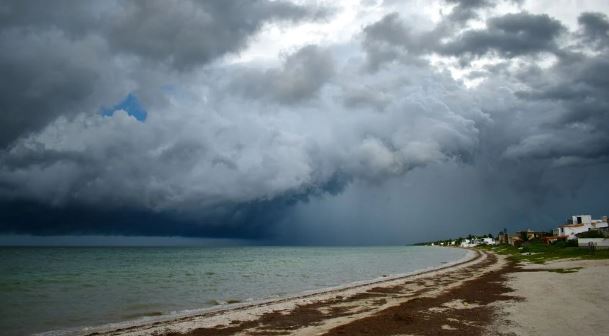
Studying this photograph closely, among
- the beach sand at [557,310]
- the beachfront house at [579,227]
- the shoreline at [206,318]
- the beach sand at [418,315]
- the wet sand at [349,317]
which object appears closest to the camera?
the beach sand at [557,310]

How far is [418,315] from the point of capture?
78.7 feet

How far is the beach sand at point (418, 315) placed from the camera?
19953mm

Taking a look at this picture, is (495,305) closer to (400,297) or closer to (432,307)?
(432,307)

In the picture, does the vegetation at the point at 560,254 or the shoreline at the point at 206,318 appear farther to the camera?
the vegetation at the point at 560,254

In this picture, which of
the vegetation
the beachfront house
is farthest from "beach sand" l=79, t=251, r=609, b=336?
the beachfront house

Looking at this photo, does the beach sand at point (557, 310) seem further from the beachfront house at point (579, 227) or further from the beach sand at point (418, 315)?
the beachfront house at point (579, 227)

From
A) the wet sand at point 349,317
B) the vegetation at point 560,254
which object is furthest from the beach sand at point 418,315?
the vegetation at point 560,254

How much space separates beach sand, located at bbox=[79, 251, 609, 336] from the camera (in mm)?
19953

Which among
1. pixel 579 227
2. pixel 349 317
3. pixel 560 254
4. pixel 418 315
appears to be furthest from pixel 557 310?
pixel 579 227

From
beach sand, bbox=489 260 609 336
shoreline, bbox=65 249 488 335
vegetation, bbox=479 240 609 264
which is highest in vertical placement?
beach sand, bbox=489 260 609 336

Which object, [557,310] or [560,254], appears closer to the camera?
[557,310]

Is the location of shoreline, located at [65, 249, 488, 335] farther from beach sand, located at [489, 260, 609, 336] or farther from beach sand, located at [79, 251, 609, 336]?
beach sand, located at [489, 260, 609, 336]

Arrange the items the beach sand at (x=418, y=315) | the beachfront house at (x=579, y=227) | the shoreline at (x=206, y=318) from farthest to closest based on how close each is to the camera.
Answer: the beachfront house at (x=579, y=227)
the shoreline at (x=206, y=318)
the beach sand at (x=418, y=315)

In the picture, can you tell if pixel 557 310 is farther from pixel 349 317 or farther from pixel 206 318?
pixel 206 318
